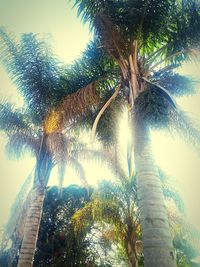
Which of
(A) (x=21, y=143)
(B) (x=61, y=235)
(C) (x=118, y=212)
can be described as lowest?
(C) (x=118, y=212)

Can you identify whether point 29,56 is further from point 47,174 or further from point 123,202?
point 123,202

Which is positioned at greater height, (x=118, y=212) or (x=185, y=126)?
(x=118, y=212)

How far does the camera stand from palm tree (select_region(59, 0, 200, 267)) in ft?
20.0

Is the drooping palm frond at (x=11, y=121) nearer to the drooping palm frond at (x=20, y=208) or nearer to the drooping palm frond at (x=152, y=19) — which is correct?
the drooping palm frond at (x=20, y=208)

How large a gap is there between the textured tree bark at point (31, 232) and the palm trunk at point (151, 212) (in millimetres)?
5649

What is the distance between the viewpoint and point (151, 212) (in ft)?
17.1

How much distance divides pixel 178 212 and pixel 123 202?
3.05 metres

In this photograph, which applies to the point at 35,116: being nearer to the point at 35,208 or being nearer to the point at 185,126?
the point at 35,208

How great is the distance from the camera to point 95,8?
841 centimetres

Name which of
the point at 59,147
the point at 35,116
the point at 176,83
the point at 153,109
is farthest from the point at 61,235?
the point at 153,109

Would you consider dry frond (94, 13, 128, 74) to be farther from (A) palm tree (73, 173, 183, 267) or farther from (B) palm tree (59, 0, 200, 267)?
(A) palm tree (73, 173, 183, 267)

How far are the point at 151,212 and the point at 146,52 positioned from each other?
19.6ft

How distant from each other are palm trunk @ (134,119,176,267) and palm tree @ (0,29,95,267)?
4.13 meters

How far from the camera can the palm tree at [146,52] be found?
20.0 ft
